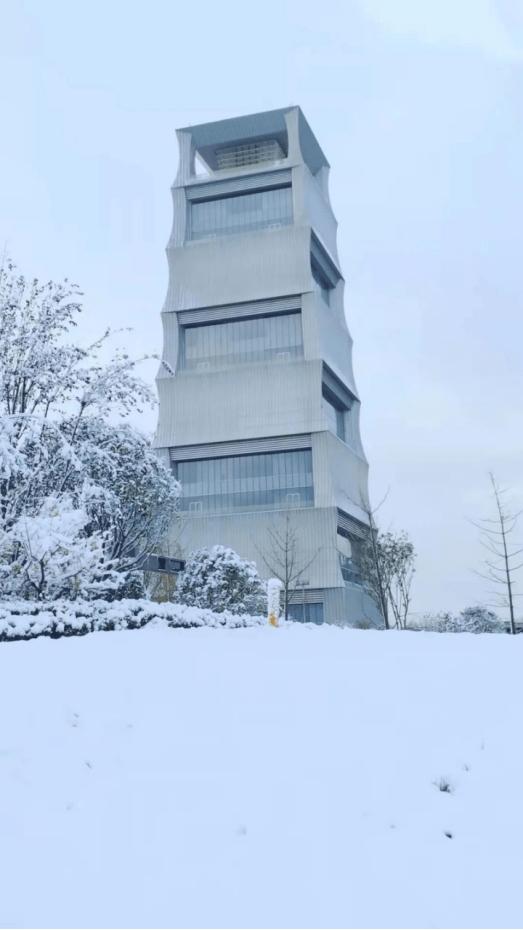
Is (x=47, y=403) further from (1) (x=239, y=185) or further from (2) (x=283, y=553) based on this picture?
(1) (x=239, y=185)

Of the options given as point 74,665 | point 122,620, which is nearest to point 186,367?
point 122,620

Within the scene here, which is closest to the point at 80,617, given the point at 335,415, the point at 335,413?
the point at 335,415

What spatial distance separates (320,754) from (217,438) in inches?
1524

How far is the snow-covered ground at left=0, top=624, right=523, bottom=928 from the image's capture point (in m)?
4.39

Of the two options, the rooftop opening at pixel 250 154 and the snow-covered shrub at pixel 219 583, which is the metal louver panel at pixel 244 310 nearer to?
the rooftop opening at pixel 250 154

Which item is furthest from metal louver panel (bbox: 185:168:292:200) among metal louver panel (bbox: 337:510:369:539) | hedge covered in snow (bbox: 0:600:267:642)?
hedge covered in snow (bbox: 0:600:267:642)

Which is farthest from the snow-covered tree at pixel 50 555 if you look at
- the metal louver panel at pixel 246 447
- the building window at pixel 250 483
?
the metal louver panel at pixel 246 447

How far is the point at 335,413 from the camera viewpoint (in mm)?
51062

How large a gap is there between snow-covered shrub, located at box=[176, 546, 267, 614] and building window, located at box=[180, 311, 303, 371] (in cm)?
2020

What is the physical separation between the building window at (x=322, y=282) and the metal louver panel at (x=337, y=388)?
255 inches

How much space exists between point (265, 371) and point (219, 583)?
66.1ft

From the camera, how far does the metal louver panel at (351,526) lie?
4431cm

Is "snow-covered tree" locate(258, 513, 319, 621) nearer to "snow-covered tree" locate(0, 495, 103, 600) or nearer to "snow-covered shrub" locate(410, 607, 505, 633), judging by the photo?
"snow-covered shrub" locate(410, 607, 505, 633)

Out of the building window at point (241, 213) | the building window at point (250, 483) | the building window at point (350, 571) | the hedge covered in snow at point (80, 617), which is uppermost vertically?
the building window at point (241, 213)
